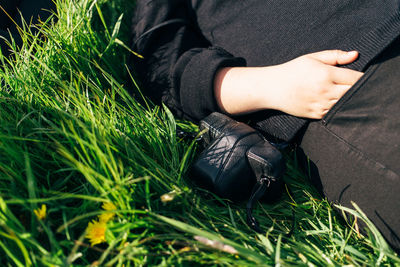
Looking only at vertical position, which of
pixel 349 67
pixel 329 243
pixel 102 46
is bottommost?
pixel 329 243

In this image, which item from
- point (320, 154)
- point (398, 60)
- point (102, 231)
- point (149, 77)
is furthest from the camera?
point (149, 77)

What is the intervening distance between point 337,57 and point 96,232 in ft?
2.83

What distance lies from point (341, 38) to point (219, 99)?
1.52ft

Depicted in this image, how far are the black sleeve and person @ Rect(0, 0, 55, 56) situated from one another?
417 mm

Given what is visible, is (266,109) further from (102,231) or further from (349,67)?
(102,231)

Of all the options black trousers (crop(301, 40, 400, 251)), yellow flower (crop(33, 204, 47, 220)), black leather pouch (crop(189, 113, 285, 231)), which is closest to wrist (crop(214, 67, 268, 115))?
black leather pouch (crop(189, 113, 285, 231))

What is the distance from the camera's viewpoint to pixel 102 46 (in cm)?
130

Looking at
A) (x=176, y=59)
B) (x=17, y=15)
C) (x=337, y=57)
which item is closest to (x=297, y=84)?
(x=337, y=57)

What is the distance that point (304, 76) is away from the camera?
0.92 meters

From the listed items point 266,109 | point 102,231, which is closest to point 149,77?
point 266,109

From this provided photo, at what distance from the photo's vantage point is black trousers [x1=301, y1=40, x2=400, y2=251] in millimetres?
809

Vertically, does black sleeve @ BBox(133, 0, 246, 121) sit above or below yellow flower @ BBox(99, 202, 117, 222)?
above

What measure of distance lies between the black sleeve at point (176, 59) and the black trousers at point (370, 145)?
1.41ft

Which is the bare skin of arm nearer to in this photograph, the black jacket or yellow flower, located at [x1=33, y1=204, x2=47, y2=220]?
the black jacket
